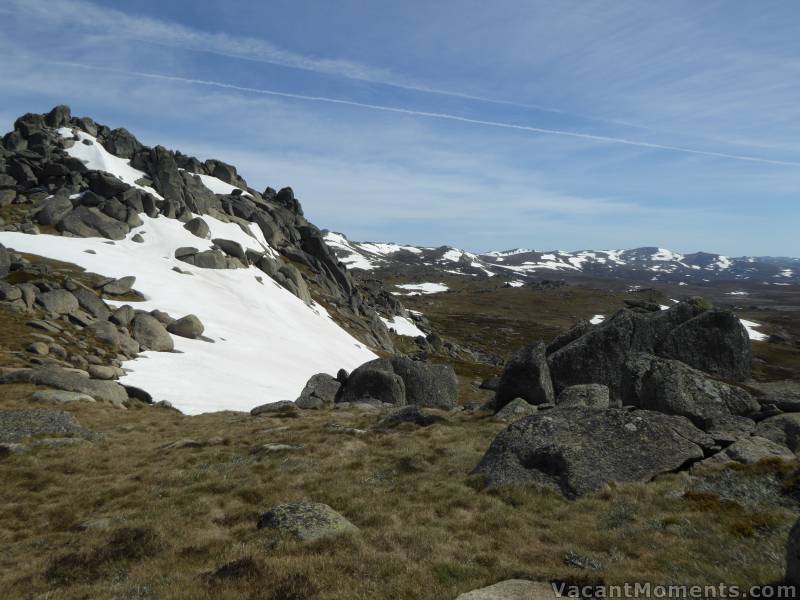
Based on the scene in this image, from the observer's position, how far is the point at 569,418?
20156mm

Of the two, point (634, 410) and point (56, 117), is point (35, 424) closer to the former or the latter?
point (634, 410)

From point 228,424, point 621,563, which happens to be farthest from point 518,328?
point 621,563

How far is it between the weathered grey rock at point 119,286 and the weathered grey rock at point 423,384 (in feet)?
107

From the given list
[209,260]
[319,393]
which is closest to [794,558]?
[319,393]

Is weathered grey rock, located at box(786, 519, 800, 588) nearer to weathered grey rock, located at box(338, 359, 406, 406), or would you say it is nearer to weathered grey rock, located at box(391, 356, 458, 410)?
weathered grey rock, located at box(338, 359, 406, 406)

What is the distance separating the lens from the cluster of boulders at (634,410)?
17938mm

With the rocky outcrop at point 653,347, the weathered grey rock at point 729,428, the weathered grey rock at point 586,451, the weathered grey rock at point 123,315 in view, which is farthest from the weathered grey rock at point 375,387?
the weathered grey rock at point 729,428

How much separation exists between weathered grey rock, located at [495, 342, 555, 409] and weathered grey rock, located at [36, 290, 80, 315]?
40159mm

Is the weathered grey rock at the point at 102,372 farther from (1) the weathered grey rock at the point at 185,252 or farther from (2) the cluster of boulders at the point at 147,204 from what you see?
(1) the weathered grey rock at the point at 185,252

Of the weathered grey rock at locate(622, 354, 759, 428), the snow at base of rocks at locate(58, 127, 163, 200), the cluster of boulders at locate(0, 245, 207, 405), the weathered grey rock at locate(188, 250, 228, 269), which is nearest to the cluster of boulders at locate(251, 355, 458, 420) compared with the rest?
the cluster of boulders at locate(0, 245, 207, 405)

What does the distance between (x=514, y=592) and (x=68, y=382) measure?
34.2 meters

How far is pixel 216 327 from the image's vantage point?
5778cm

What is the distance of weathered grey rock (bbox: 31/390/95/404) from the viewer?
29819mm

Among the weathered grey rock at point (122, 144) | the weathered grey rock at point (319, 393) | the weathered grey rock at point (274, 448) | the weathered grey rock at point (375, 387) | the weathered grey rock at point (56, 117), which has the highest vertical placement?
the weathered grey rock at point (56, 117)
